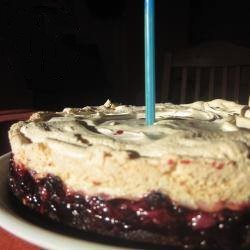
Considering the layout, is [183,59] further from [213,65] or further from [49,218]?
[49,218]

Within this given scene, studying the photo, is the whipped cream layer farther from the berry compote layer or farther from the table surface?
the table surface

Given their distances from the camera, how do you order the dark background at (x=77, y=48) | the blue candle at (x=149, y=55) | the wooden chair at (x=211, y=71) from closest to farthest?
the blue candle at (x=149, y=55) → the wooden chair at (x=211, y=71) → the dark background at (x=77, y=48)

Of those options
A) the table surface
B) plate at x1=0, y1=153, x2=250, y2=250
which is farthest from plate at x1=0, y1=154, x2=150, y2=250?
the table surface

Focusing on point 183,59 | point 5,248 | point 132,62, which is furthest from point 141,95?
point 5,248

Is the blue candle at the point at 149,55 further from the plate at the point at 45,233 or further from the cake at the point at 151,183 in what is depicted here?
the plate at the point at 45,233

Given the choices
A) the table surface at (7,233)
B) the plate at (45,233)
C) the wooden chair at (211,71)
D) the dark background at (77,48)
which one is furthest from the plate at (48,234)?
the dark background at (77,48)

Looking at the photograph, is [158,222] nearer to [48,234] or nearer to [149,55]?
[48,234]
